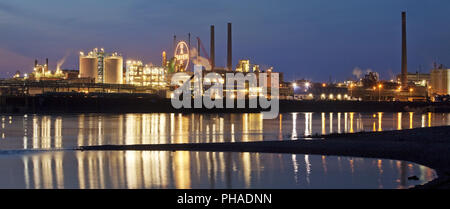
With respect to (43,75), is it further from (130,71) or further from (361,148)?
(361,148)

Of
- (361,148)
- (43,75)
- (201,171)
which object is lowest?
(201,171)

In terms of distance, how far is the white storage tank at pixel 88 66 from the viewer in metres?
151

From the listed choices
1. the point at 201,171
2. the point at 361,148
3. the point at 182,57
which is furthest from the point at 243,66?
the point at 201,171

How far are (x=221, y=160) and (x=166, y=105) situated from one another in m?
82.6

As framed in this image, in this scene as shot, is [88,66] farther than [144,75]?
No

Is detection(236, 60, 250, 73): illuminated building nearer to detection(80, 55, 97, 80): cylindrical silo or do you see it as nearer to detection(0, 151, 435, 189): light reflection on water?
detection(80, 55, 97, 80): cylindrical silo

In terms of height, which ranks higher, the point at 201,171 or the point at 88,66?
the point at 88,66

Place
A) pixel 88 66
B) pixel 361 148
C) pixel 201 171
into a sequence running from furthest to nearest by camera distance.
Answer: pixel 88 66 < pixel 361 148 < pixel 201 171

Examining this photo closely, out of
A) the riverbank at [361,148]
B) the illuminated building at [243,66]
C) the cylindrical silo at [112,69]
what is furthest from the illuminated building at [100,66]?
the riverbank at [361,148]

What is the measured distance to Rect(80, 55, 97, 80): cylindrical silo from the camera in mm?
150788

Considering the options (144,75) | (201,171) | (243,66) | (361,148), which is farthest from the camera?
(243,66)

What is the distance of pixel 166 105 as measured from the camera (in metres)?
106

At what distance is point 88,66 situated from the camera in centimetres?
15125

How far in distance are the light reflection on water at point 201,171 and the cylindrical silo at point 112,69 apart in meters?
127
